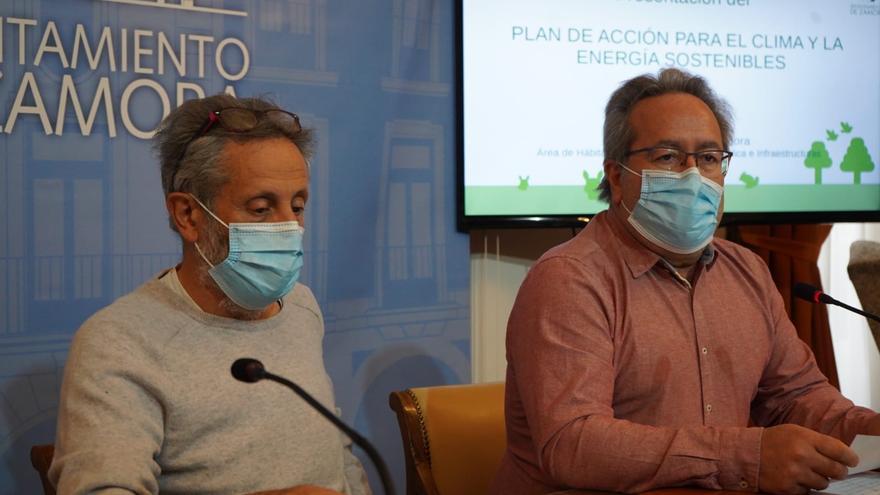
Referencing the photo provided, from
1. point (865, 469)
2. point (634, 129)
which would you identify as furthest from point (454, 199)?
point (865, 469)

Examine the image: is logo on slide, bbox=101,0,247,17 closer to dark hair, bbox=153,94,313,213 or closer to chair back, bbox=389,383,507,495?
dark hair, bbox=153,94,313,213

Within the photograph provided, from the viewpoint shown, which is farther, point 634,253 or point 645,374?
point 634,253

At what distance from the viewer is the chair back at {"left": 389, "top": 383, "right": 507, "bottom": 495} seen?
2270mm

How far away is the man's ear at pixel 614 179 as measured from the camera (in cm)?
224

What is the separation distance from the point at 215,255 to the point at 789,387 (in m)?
1.30

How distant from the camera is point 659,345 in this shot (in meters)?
2.05

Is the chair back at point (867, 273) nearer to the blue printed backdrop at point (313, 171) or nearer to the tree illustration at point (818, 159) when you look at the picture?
the tree illustration at point (818, 159)

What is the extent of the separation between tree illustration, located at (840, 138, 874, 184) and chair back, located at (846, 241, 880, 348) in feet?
2.26

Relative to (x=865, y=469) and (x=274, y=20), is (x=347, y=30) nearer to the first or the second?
(x=274, y=20)

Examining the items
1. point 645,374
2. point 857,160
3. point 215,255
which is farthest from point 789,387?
point 857,160

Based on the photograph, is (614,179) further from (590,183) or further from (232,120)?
(590,183)

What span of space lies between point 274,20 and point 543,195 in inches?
42.2

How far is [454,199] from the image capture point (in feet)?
10.4

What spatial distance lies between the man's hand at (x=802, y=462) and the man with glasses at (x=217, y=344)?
762 mm
